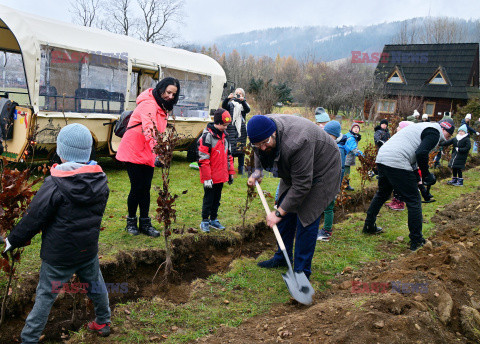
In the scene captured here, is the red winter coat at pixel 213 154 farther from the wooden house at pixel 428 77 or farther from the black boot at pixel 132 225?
the wooden house at pixel 428 77

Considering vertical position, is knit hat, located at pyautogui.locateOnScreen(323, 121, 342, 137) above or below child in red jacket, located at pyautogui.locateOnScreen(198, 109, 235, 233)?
above

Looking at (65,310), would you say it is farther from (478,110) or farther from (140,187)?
(478,110)

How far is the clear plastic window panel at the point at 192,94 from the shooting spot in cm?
1049

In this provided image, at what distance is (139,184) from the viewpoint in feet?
15.0

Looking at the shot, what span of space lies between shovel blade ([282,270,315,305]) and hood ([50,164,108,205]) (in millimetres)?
2042

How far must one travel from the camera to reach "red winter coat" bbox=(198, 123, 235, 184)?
4898mm

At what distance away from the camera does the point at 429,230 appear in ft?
20.8

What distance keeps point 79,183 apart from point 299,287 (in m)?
2.34

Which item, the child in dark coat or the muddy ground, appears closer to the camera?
the muddy ground

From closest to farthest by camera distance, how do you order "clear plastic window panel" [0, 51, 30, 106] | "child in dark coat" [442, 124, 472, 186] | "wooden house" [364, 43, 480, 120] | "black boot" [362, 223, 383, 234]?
"black boot" [362, 223, 383, 234], "clear plastic window panel" [0, 51, 30, 106], "child in dark coat" [442, 124, 472, 186], "wooden house" [364, 43, 480, 120]

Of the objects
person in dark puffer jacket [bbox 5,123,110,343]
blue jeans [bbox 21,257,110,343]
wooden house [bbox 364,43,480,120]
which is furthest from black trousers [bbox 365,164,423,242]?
wooden house [bbox 364,43,480,120]

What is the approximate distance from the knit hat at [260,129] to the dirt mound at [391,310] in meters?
1.63

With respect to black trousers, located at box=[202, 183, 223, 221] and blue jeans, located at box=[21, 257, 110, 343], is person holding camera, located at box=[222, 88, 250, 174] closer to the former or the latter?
black trousers, located at box=[202, 183, 223, 221]

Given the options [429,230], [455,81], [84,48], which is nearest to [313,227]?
[429,230]
